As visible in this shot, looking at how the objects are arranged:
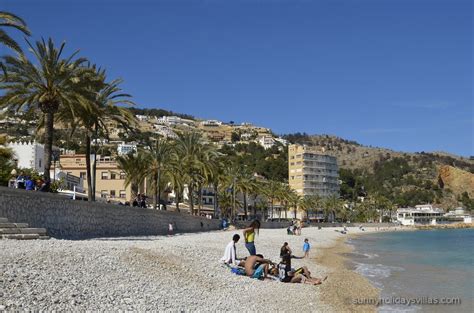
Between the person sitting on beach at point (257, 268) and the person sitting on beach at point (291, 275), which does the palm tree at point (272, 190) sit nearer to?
the person sitting on beach at point (291, 275)

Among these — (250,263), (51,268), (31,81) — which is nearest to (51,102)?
(31,81)


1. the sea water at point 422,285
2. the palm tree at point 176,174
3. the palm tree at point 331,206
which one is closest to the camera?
the sea water at point 422,285

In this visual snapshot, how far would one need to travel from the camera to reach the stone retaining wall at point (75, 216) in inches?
832

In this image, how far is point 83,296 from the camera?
10594 millimetres

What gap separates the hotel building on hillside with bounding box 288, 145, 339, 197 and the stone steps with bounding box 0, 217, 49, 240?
156 m

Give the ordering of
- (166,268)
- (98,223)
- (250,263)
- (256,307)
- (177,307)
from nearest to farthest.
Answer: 1. (177,307)
2. (256,307)
3. (166,268)
4. (250,263)
5. (98,223)

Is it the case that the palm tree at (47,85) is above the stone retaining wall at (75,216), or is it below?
above

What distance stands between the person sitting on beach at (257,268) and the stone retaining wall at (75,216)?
945cm

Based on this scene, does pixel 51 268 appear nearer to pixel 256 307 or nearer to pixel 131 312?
pixel 131 312

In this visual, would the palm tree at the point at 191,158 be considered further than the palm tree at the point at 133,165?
Yes

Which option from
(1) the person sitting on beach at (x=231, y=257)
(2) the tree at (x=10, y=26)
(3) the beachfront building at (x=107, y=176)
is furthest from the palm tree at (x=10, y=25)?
(3) the beachfront building at (x=107, y=176)

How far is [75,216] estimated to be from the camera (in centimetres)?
2667

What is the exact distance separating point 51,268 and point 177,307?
3006mm

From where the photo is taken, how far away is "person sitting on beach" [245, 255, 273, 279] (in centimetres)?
1828
